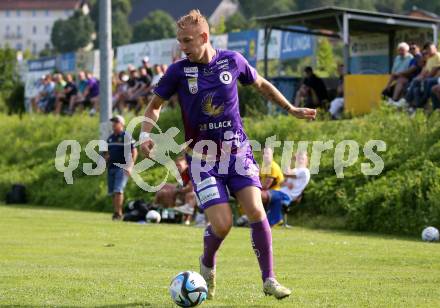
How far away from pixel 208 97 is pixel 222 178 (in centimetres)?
69

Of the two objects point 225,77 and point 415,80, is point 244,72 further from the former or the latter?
Answer: point 415,80

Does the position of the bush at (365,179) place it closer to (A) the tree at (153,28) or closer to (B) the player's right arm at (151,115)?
(B) the player's right arm at (151,115)

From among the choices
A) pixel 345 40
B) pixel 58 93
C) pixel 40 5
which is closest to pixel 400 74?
pixel 345 40

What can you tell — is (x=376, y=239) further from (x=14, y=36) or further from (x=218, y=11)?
(x=14, y=36)

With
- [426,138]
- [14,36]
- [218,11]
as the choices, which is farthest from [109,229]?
[14,36]

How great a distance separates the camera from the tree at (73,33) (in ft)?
485

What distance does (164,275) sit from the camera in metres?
10.9

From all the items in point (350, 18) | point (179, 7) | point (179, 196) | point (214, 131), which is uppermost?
point (179, 7)

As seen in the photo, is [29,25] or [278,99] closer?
[278,99]

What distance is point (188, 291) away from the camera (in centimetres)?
818

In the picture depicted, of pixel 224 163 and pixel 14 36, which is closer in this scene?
pixel 224 163

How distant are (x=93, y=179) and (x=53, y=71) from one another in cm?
2219

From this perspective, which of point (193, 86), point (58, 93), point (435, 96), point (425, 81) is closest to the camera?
point (193, 86)

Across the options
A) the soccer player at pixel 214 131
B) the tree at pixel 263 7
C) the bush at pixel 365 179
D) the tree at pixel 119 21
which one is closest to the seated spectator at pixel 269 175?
the bush at pixel 365 179
